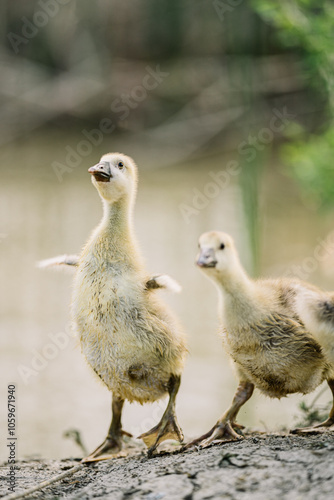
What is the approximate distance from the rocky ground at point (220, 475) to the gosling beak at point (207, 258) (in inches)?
29.3

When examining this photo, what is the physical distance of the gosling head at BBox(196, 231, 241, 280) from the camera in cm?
289

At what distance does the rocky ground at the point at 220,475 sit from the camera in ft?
7.77

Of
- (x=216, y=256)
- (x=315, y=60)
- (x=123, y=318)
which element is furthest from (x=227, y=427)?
(x=315, y=60)

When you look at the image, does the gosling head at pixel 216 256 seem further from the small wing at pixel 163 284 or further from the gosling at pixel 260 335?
the small wing at pixel 163 284

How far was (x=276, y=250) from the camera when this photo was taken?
8.77 metres

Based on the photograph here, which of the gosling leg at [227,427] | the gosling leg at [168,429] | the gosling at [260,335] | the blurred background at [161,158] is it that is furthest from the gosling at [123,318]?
the blurred background at [161,158]

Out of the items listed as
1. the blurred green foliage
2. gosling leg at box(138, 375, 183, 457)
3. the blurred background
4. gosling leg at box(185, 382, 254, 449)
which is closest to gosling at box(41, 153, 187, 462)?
gosling leg at box(138, 375, 183, 457)

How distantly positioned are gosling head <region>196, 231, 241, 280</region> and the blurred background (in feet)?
1.72

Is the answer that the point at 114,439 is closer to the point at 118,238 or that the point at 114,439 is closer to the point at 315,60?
the point at 118,238

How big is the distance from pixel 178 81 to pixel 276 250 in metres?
6.09

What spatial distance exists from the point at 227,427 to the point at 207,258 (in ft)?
2.56

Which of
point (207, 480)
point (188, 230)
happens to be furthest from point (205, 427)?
point (188, 230)

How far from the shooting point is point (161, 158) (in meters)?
12.6

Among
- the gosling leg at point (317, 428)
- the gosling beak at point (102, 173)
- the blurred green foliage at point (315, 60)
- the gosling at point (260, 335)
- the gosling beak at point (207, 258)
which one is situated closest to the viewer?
the gosling beak at point (207, 258)
